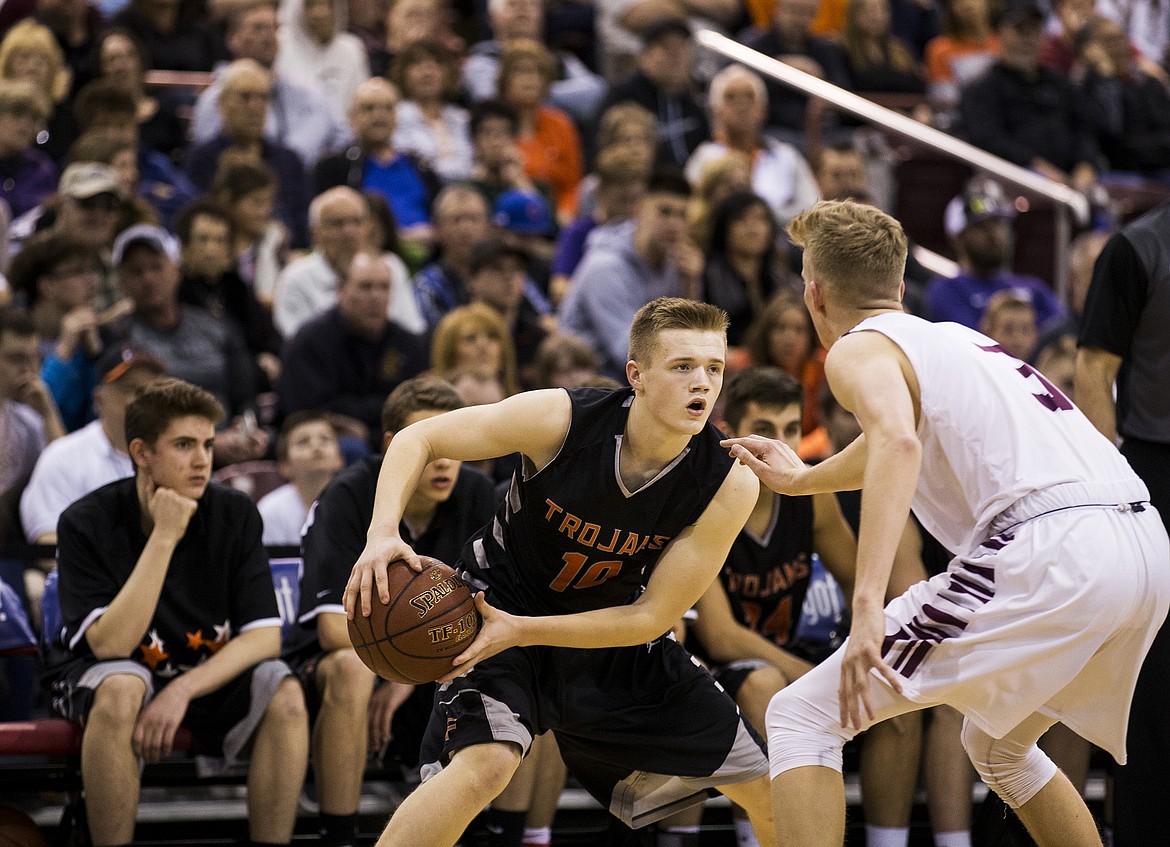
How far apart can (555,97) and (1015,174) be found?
361 centimetres

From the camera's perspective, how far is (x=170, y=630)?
5.62 meters

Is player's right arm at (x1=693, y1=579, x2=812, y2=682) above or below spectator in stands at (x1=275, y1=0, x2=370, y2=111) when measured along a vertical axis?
below

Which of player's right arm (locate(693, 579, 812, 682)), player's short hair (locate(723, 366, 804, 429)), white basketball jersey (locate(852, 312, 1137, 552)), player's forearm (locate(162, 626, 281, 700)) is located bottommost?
player's forearm (locate(162, 626, 281, 700))

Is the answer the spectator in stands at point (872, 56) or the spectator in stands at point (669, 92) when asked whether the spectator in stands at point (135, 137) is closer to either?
the spectator in stands at point (669, 92)

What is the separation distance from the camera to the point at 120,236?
8.35m

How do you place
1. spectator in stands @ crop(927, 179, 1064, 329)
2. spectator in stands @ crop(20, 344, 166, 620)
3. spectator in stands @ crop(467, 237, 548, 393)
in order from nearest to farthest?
spectator in stands @ crop(20, 344, 166, 620) → spectator in stands @ crop(467, 237, 548, 393) → spectator in stands @ crop(927, 179, 1064, 329)

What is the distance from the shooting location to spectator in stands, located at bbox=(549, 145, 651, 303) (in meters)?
9.65

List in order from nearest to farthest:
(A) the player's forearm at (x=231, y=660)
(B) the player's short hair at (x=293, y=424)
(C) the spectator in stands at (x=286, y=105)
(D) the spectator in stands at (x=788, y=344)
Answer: (A) the player's forearm at (x=231, y=660) → (B) the player's short hair at (x=293, y=424) → (D) the spectator in stands at (x=788, y=344) → (C) the spectator in stands at (x=286, y=105)

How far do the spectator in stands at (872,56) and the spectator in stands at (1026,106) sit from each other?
542 mm

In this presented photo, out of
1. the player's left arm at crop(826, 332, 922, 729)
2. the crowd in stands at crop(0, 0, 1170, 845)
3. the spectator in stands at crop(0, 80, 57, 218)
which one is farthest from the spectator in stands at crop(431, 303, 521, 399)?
the player's left arm at crop(826, 332, 922, 729)

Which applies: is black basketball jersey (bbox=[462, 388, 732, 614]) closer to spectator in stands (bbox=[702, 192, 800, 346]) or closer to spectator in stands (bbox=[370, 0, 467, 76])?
spectator in stands (bbox=[702, 192, 800, 346])

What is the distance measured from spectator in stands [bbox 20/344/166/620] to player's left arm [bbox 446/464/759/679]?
120 inches

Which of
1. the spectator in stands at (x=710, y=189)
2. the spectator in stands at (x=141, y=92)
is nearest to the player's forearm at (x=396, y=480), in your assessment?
the spectator in stands at (x=710, y=189)

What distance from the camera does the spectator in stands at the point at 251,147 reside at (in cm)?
967
